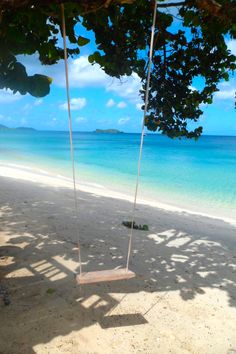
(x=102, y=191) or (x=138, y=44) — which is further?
(x=102, y=191)

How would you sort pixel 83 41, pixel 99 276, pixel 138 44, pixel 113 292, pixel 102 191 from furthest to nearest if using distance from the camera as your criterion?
pixel 102 191
pixel 138 44
pixel 113 292
pixel 83 41
pixel 99 276

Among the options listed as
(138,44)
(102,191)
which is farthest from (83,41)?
(102,191)

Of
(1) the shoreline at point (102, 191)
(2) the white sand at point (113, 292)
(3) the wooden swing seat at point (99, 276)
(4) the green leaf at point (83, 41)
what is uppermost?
(4) the green leaf at point (83, 41)

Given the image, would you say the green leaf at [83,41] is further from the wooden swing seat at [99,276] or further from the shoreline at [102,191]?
the shoreline at [102,191]

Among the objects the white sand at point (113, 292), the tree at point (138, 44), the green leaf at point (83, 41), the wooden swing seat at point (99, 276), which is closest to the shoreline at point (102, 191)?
the white sand at point (113, 292)

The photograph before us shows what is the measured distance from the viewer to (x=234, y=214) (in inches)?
550

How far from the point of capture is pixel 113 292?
190 inches

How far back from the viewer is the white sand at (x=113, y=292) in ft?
12.4

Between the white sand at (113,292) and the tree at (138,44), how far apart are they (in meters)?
2.32

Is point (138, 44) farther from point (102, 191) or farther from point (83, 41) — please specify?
point (102, 191)

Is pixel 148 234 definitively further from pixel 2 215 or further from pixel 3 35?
pixel 3 35

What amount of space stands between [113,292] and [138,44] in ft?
13.2

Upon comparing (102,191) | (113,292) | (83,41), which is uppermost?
(83,41)

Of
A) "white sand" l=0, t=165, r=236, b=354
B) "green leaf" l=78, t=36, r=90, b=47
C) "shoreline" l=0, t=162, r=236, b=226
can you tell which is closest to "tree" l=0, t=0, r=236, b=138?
"green leaf" l=78, t=36, r=90, b=47
